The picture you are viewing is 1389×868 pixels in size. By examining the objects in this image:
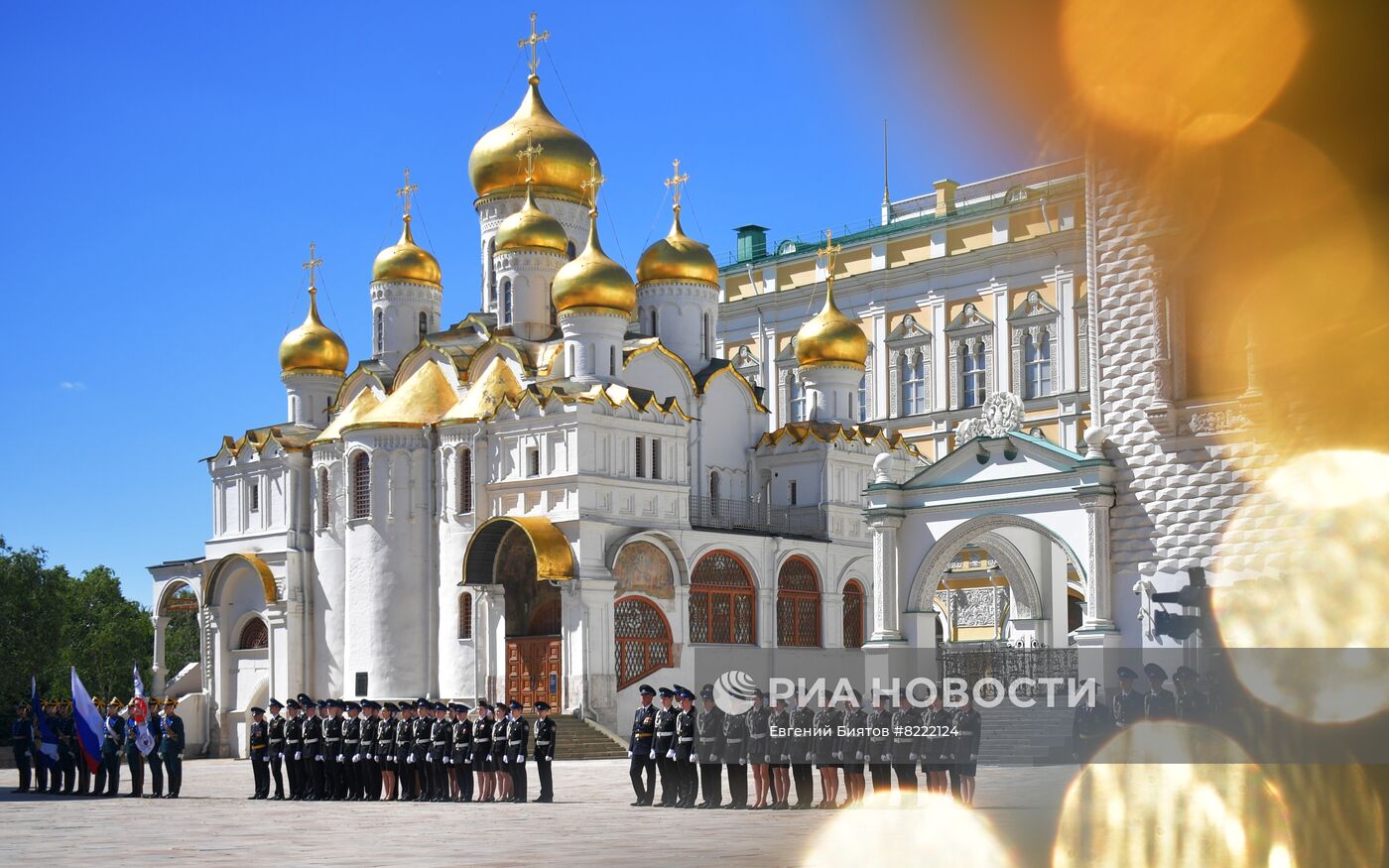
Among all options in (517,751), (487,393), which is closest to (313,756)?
(517,751)

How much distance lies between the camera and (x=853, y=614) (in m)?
36.9

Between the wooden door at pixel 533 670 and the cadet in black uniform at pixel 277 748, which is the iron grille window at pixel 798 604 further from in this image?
the cadet in black uniform at pixel 277 748

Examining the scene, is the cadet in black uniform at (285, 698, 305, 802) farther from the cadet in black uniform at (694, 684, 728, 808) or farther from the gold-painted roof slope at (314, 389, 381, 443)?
the gold-painted roof slope at (314, 389, 381, 443)

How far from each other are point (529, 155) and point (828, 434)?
9.50 meters

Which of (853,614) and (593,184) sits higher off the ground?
(593,184)

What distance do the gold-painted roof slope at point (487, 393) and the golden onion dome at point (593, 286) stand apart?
6.20ft

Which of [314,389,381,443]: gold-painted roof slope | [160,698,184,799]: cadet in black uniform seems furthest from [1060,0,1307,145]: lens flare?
[314,389,381,443]: gold-painted roof slope

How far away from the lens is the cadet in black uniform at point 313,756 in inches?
792

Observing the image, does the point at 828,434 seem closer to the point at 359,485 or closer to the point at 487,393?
the point at 487,393

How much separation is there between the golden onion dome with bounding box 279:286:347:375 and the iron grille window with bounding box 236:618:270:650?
646 cm

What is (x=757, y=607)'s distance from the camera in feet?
113

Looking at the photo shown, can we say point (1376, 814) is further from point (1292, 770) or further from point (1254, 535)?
point (1254, 535)

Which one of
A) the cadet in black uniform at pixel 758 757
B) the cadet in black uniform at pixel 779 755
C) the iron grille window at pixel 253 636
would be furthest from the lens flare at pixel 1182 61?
the iron grille window at pixel 253 636

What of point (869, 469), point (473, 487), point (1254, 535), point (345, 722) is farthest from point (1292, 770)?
point (869, 469)
